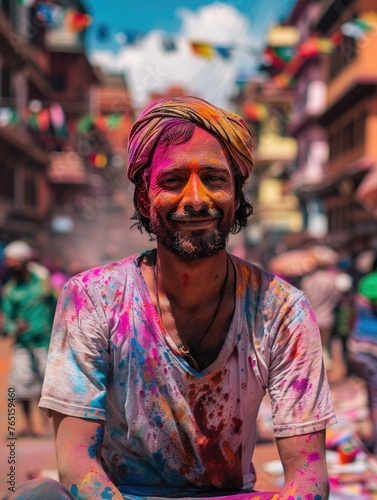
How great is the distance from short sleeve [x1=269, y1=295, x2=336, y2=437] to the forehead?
0.51 m

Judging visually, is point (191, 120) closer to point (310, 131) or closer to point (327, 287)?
point (327, 287)

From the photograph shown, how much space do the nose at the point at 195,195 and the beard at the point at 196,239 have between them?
0.08 ft

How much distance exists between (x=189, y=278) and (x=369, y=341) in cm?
405

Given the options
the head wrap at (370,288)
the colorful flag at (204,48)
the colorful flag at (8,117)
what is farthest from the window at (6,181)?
the head wrap at (370,288)

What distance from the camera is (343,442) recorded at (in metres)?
5.52

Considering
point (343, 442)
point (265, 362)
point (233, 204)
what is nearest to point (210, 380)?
point (265, 362)

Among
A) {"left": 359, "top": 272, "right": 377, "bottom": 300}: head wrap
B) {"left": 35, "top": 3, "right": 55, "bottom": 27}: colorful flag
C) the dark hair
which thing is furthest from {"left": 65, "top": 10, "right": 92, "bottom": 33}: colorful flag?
the dark hair

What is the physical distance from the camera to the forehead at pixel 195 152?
2.06 meters

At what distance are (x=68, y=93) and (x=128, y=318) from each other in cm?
3760

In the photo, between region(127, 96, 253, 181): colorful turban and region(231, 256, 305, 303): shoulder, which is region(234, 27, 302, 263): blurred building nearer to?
region(231, 256, 305, 303): shoulder

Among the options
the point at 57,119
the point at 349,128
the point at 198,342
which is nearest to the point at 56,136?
the point at 57,119

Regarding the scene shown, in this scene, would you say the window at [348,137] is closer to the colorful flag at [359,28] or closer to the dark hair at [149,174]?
the colorful flag at [359,28]

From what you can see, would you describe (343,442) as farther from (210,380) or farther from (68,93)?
(68,93)

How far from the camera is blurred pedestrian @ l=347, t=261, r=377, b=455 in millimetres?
5785
